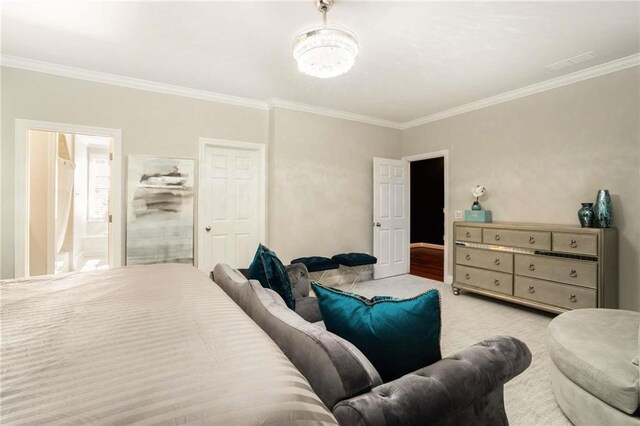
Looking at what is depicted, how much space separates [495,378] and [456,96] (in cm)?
395

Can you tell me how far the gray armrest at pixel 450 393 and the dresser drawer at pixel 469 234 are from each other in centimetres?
292

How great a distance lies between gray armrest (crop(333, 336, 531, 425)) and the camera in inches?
30.5

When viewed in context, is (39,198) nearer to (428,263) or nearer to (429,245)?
(428,263)

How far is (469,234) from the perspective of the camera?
13.2 ft

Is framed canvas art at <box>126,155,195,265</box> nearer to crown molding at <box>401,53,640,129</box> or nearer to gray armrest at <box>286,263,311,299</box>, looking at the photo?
gray armrest at <box>286,263,311,299</box>

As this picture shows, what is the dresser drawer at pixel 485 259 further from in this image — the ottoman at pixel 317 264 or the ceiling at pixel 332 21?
the ceiling at pixel 332 21

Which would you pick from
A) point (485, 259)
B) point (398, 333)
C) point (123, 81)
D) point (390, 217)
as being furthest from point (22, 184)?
point (485, 259)

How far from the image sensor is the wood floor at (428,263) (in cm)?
551

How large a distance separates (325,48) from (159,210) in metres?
2.83

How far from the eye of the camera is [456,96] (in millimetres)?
4094

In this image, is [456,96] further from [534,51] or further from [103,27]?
[103,27]

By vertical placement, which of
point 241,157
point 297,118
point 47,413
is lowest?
point 47,413

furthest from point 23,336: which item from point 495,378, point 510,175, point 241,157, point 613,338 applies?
point 510,175

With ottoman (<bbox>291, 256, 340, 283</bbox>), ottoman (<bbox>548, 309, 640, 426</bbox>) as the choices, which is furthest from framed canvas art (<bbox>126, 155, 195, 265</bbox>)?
ottoman (<bbox>548, 309, 640, 426</bbox>)
